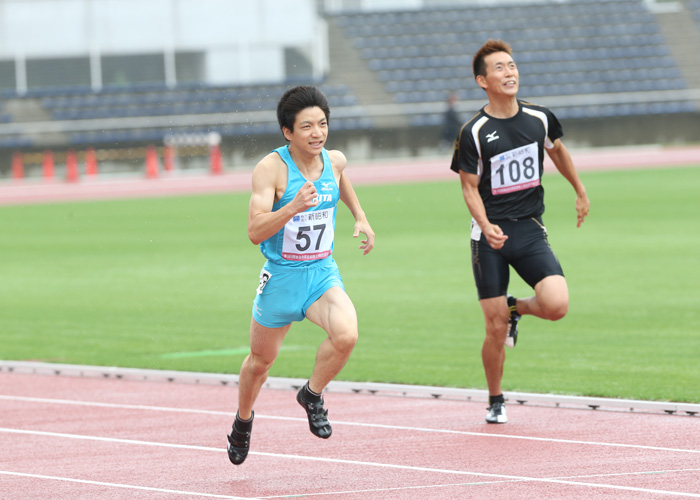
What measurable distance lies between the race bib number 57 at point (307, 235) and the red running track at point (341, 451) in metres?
1.14

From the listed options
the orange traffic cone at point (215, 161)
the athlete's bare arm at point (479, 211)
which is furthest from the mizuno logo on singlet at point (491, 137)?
the orange traffic cone at point (215, 161)

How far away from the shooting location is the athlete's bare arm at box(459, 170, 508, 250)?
7.57 metres

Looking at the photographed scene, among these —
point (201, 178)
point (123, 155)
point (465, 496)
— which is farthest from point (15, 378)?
point (123, 155)

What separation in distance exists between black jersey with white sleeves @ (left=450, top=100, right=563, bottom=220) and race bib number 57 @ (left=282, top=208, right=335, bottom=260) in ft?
5.17

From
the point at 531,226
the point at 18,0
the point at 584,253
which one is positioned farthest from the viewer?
the point at 18,0

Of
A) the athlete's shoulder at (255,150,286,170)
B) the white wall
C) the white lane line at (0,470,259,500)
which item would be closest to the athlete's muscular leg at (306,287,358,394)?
the athlete's shoulder at (255,150,286,170)

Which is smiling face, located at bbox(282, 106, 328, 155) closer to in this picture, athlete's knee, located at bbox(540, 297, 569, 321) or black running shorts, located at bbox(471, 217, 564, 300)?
black running shorts, located at bbox(471, 217, 564, 300)

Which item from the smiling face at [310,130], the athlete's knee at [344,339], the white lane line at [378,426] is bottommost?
the white lane line at [378,426]

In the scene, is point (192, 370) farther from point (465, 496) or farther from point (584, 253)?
point (584, 253)

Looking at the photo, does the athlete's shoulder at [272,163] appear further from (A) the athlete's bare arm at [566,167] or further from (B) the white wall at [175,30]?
(B) the white wall at [175,30]

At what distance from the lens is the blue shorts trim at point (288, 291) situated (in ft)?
21.2

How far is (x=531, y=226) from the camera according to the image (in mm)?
7840

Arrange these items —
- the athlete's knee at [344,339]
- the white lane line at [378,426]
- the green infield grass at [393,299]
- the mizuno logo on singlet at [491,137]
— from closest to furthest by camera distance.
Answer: the athlete's knee at [344,339] → the white lane line at [378,426] → the mizuno logo on singlet at [491,137] → the green infield grass at [393,299]

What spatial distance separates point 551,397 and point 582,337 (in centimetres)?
278
